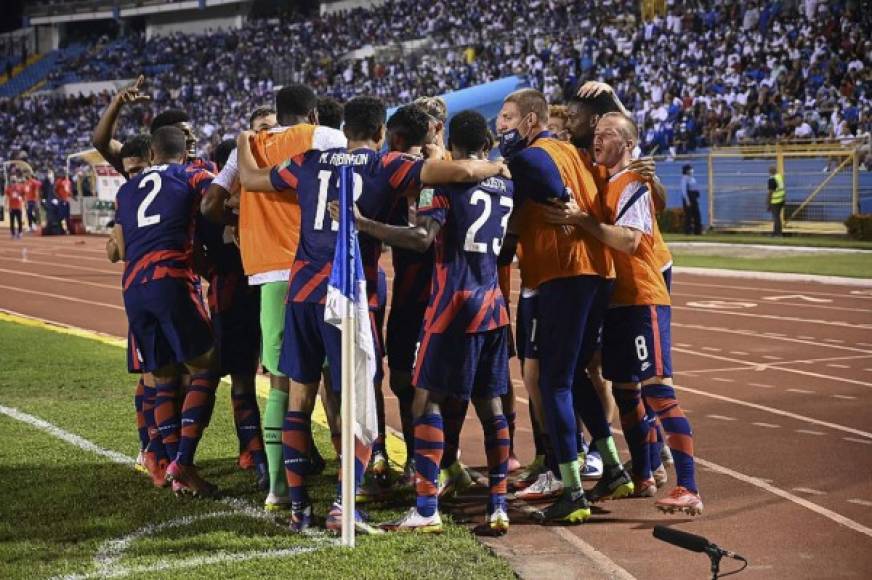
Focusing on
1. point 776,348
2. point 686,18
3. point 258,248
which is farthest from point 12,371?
point 686,18

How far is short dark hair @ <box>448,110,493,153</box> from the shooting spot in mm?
6195

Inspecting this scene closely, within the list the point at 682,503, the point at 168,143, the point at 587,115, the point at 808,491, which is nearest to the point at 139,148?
the point at 168,143

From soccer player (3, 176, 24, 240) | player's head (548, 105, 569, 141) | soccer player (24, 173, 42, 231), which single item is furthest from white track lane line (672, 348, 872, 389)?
soccer player (24, 173, 42, 231)

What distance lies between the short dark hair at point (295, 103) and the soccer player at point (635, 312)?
143cm

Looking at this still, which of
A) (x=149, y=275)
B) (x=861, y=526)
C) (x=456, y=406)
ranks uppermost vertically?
(x=149, y=275)

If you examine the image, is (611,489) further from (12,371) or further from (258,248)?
(12,371)

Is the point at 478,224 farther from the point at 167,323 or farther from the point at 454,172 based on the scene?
the point at 167,323

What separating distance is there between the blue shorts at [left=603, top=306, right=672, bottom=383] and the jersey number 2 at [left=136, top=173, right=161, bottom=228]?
107 inches

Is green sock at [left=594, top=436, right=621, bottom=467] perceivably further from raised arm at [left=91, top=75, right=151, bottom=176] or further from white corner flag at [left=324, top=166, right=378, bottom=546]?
raised arm at [left=91, top=75, right=151, bottom=176]

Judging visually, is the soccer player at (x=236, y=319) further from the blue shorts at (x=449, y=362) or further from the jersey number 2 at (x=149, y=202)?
the blue shorts at (x=449, y=362)

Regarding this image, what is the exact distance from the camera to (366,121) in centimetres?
611

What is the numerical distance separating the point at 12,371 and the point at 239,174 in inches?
229

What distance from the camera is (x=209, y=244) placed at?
24.4 feet

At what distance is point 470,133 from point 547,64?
33.7m
